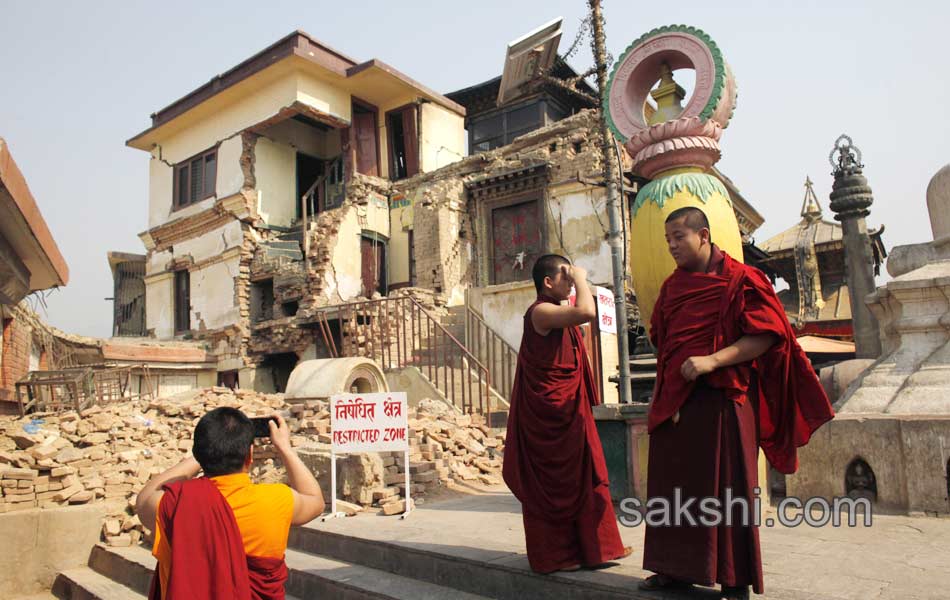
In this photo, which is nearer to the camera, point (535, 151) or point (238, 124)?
point (535, 151)

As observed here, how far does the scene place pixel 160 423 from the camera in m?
8.43

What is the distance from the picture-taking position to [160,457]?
7074mm

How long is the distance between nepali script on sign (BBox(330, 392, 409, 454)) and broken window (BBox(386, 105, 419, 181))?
15157 mm

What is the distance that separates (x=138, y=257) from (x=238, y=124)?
8387 mm

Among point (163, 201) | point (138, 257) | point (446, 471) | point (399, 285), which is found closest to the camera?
point (446, 471)

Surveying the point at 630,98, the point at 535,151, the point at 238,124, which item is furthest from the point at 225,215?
the point at 630,98

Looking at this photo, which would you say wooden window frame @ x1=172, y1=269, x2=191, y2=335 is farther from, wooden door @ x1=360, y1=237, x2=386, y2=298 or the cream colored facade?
wooden door @ x1=360, y1=237, x2=386, y2=298

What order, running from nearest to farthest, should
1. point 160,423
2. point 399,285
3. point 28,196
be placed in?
point 28,196 → point 160,423 → point 399,285

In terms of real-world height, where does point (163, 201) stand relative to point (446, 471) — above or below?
above

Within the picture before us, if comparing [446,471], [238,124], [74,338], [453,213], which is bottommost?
[446,471]

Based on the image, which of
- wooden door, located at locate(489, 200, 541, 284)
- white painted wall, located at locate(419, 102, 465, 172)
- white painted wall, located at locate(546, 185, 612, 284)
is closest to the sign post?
white painted wall, located at locate(546, 185, 612, 284)

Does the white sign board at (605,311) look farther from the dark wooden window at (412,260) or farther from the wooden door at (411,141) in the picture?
the wooden door at (411,141)

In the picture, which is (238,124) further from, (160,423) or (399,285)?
(160,423)

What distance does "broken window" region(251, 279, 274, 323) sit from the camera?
19.7 metres
